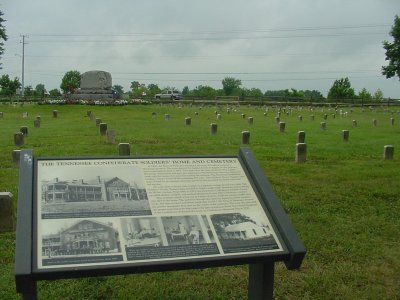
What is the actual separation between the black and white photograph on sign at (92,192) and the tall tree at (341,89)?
2792 inches

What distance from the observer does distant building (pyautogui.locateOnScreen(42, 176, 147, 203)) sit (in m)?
3.33

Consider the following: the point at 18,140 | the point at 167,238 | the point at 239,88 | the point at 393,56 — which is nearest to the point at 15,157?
the point at 18,140

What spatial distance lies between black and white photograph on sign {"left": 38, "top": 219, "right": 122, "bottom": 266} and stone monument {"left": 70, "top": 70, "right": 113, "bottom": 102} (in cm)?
4273

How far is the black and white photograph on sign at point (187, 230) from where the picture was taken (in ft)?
10.5

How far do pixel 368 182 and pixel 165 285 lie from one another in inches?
229

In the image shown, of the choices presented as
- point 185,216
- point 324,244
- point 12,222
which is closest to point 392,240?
point 324,244

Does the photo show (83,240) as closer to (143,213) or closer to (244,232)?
(143,213)

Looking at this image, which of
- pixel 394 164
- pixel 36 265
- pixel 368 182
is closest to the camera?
pixel 36 265

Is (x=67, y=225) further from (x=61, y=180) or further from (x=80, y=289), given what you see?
(x=80, y=289)

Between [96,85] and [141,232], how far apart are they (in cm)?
4462

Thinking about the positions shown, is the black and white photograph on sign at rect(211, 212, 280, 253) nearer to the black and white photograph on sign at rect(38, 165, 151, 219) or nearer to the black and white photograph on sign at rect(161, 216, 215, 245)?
the black and white photograph on sign at rect(161, 216, 215, 245)

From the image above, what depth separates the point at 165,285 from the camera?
4.67m

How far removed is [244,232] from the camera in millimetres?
3391

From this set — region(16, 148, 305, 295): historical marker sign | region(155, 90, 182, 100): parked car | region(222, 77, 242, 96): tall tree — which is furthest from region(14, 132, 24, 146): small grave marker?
region(222, 77, 242, 96): tall tree
